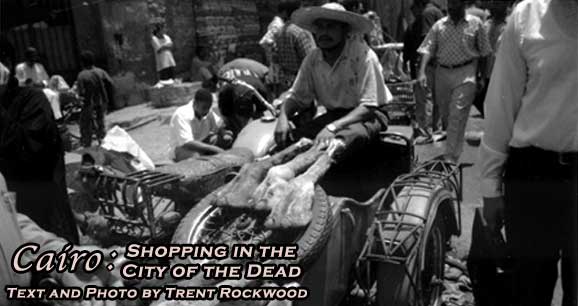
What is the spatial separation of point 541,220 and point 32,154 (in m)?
3.34

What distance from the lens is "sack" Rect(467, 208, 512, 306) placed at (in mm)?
2578

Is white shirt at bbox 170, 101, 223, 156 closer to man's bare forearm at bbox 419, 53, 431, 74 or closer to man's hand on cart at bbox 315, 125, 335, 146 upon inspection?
man's hand on cart at bbox 315, 125, 335, 146

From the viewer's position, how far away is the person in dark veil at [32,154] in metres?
3.78

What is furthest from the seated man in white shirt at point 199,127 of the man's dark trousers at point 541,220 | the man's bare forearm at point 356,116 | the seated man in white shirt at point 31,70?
the seated man in white shirt at point 31,70

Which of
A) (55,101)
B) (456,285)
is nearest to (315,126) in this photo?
(456,285)

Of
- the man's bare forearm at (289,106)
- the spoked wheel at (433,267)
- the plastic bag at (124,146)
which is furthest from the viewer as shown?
the plastic bag at (124,146)

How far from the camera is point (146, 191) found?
11.2 ft

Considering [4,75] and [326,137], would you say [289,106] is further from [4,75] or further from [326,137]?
[4,75]

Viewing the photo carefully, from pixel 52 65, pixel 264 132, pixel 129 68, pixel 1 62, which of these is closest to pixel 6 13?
pixel 52 65

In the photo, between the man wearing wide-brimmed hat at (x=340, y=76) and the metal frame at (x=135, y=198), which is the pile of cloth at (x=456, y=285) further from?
the metal frame at (x=135, y=198)

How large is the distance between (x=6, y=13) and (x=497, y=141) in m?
10.9

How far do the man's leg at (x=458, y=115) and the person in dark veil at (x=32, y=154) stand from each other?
4269 millimetres

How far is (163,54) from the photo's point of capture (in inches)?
424

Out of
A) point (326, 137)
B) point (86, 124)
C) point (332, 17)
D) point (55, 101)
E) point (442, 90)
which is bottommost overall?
point (86, 124)
